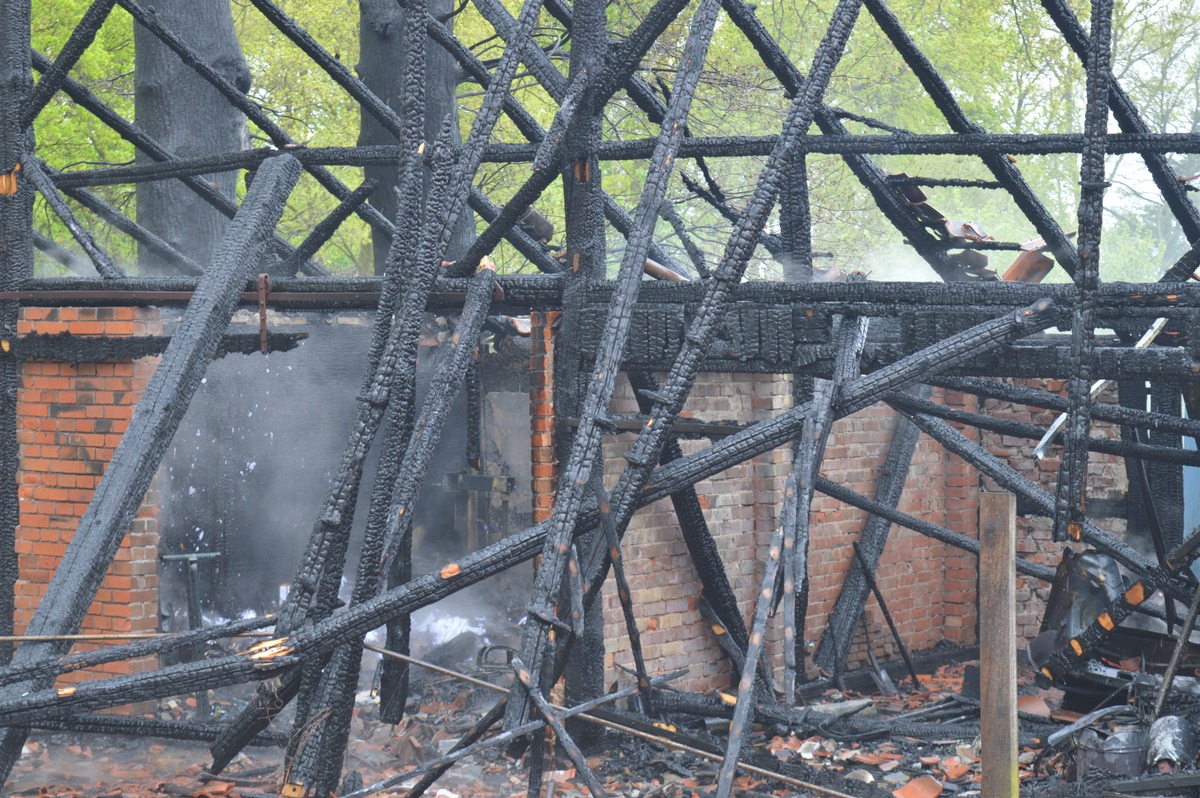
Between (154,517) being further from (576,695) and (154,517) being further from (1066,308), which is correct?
(1066,308)

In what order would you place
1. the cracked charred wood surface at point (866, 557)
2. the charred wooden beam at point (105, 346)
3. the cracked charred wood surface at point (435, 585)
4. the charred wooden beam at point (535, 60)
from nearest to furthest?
the cracked charred wood surface at point (435, 585) → the charred wooden beam at point (535, 60) → the charred wooden beam at point (105, 346) → the cracked charred wood surface at point (866, 557)

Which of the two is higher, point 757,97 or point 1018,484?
point 757,97

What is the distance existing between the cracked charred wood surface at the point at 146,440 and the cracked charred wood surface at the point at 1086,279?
141 inches

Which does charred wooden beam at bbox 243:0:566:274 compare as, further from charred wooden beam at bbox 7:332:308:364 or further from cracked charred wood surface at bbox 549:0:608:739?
cracked charred wood surface at bbox 549:0:608:739

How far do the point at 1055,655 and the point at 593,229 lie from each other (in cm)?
335

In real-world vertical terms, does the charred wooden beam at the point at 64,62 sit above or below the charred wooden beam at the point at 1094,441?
above

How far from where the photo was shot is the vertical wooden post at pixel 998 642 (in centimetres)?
398

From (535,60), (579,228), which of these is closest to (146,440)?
(579,228)

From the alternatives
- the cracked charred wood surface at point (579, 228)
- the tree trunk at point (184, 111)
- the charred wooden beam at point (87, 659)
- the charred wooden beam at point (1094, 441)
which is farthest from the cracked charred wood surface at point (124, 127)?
the charred wooden beam at point (1094, 441)

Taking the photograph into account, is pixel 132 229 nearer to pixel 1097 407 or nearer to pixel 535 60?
pixel 535 60

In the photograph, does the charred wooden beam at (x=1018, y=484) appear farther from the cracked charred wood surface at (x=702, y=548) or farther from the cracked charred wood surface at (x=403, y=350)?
the cracked charred wood surface at (x=403, y=350)

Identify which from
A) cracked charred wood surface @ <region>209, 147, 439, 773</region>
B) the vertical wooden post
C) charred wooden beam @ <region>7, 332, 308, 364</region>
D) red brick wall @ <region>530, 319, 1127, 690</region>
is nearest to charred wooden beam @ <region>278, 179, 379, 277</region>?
charred wooden beam @ <region>7, 332, 308, 364</region>

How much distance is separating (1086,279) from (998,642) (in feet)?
4.64

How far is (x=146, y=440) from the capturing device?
16.5 ft
